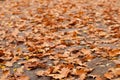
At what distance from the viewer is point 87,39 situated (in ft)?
16.6

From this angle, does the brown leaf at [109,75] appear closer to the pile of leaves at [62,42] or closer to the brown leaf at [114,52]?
the pile of leaves at [62,42]

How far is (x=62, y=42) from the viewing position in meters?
4.93

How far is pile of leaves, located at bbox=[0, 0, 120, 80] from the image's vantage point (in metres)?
3.81

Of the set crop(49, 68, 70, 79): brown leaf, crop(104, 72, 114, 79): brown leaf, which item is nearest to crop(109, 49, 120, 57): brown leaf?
crop(104, 72, 114, 79): brown leaf

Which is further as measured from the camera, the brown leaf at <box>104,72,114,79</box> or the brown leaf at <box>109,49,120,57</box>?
the brown leaf at <box>109,49,120,57</box>

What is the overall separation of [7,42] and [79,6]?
3.42 meters

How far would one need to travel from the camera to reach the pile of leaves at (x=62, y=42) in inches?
150

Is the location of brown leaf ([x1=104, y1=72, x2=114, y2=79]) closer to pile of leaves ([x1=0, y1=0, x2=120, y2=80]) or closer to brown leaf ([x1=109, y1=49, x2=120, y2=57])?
pile of leaves ([x1=0, y1=0, x2=120, y2=80])

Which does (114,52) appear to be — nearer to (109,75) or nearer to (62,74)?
(109,75)

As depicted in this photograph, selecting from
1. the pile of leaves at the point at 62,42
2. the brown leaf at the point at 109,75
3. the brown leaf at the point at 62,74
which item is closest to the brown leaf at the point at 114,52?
the pile of leaves at the point at 62,42

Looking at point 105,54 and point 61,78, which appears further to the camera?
point 105,54

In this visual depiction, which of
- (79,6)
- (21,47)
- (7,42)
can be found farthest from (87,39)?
(79,6)

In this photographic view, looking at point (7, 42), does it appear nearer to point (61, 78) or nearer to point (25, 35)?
point (25, 35)

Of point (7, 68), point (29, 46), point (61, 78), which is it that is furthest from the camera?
point (29, 46)
